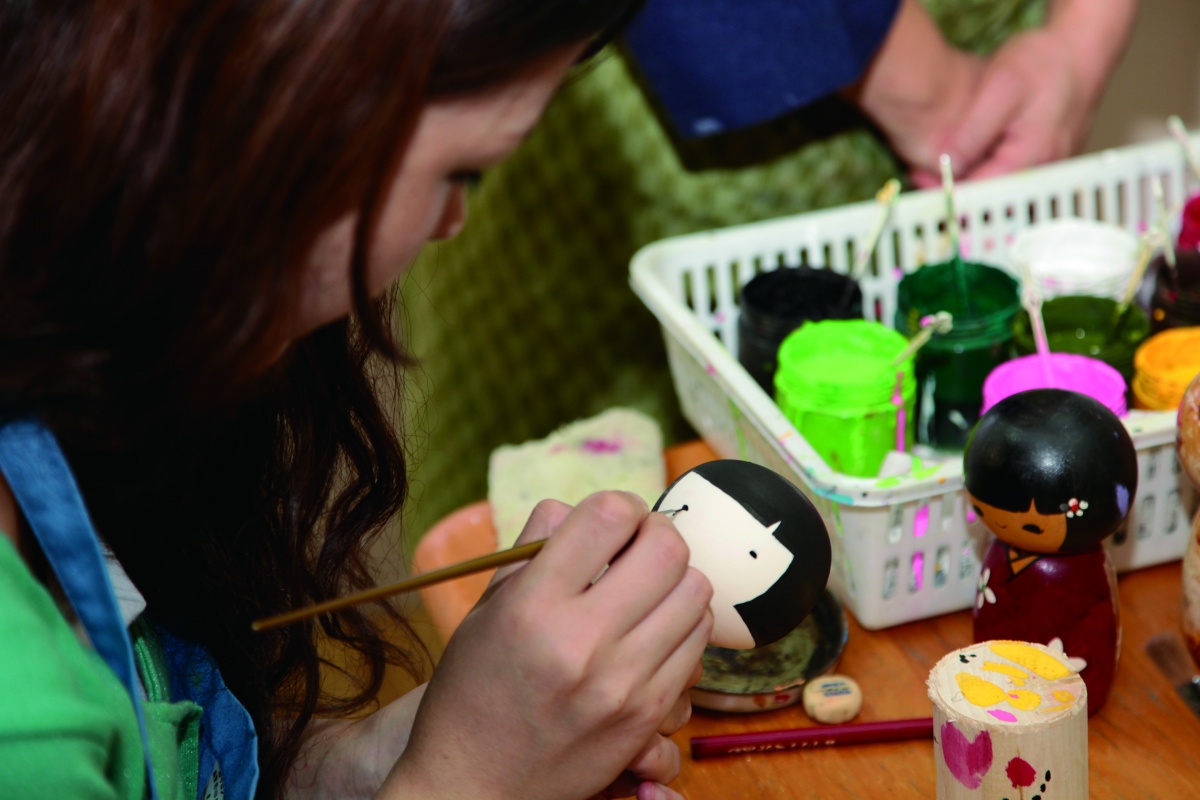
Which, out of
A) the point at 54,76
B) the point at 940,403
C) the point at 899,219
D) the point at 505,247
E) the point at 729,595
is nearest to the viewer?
the point at 54,76

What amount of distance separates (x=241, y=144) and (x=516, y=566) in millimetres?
290

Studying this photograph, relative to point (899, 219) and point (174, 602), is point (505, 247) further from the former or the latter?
point (174, 602)

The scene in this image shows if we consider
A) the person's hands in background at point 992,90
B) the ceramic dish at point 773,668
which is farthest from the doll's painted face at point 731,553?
the person's hands in background at point 992,90

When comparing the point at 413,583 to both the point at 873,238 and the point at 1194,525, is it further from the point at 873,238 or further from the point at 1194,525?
the point at 873,238


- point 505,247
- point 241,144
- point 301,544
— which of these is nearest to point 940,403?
point 301,544

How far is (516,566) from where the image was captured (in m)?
0.61

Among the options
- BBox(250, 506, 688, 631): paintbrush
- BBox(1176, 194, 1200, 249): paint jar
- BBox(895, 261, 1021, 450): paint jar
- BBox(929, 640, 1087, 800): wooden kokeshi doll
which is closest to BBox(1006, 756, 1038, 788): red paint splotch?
BBox(929, 640, 1087, 800): wooden kokeshi doll

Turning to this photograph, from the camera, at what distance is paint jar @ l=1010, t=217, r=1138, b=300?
828mm

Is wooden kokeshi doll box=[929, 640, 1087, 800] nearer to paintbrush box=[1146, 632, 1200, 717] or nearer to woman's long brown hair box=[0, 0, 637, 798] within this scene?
paintbrush box=[1146, 632, 1200, 717]

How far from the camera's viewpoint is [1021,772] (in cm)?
49

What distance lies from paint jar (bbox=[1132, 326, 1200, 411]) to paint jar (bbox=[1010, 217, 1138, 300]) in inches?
3.4

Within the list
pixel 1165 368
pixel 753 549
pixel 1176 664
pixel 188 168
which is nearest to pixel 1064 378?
pixel 1165 368

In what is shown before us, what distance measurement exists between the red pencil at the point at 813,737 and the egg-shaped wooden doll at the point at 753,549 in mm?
88

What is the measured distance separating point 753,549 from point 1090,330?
1.22ft
